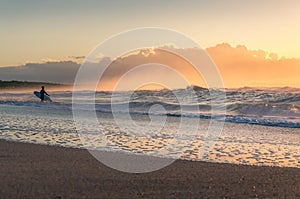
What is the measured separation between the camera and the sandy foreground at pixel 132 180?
7.63 m

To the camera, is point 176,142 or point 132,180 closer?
point 132,180

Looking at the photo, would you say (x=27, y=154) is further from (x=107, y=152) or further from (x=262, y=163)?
(x=262, y=163)

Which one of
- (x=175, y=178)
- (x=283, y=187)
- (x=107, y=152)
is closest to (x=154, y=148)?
(x=107, y=152)

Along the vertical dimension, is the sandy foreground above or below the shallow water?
below

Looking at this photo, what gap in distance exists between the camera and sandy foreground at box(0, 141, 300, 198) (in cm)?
763

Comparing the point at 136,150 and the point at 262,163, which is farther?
the point at 136,150

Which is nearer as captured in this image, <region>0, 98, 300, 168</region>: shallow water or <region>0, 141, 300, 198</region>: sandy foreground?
<region>0, 141, 300, 198</region>: sandy foreground

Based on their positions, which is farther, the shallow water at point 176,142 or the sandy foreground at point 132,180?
the shallow water at point 176,142

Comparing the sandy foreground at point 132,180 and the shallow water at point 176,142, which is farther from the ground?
the shallow water at point 176,142

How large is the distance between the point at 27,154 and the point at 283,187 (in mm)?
6224

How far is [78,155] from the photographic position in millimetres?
11523

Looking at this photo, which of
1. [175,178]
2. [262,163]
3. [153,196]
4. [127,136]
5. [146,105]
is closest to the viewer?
[153,196]

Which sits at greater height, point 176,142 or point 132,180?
point 176,142

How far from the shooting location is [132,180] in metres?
8.69
